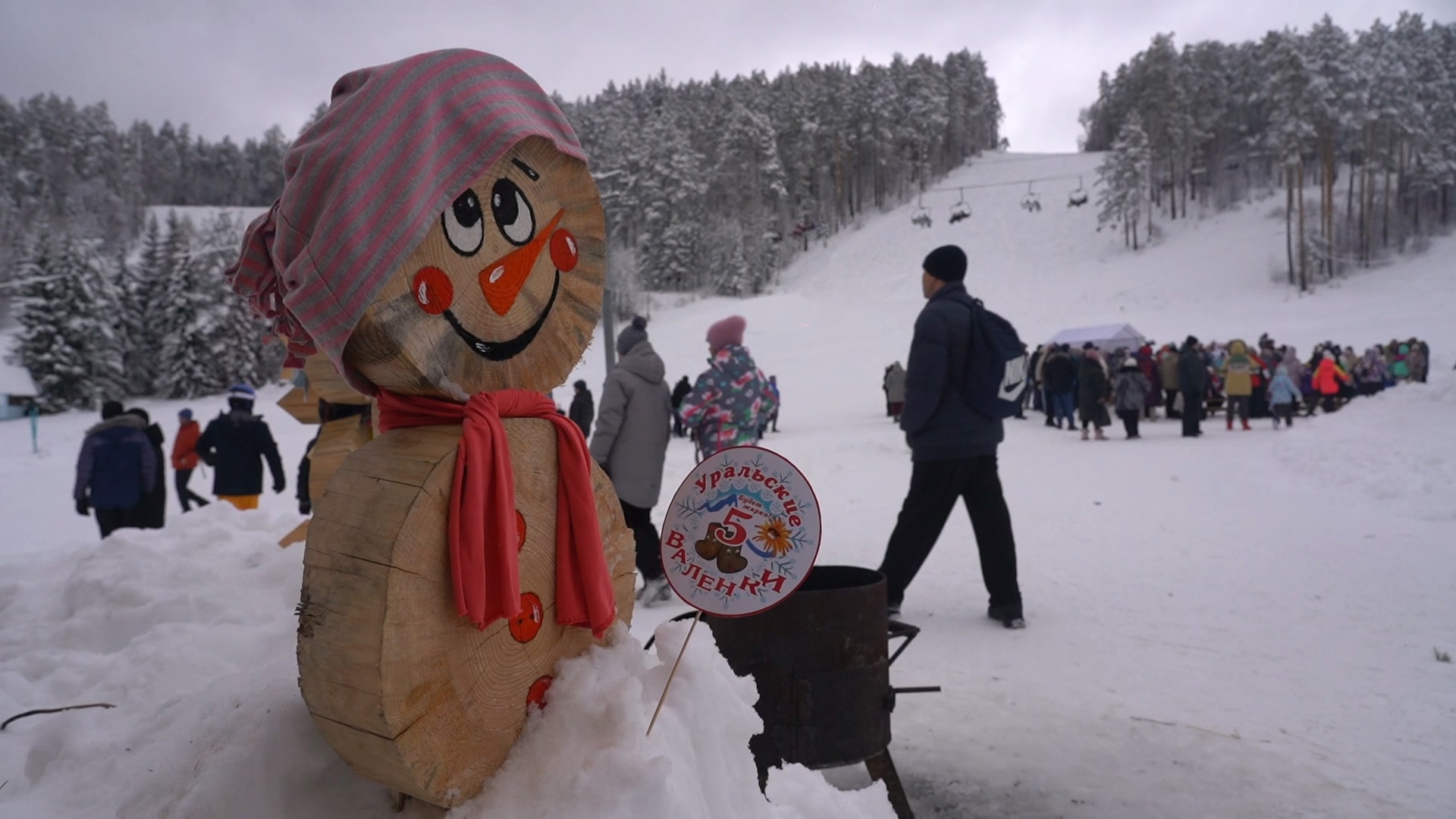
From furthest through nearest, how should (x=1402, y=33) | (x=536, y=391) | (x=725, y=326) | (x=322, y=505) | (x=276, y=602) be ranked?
(x=1402, y=33) < (x=725, y=326) < (x=276, y=602) < (x=536, y=391) < (x=322, y=505)

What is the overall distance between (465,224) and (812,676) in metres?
2.00

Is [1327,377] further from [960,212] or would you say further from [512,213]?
[960,212]

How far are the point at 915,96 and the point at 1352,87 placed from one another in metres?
33.2

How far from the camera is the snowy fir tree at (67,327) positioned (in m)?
33.7

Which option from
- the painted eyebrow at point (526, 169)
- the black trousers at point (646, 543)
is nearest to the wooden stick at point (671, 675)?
the painted eyebrow at point (526, 169)

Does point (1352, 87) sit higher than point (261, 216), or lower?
higher

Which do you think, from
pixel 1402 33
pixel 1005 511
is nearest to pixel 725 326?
pixel 1005 511

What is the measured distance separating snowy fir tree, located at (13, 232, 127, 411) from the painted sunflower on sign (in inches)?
1599

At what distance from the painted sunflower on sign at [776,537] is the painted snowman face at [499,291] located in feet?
2.26

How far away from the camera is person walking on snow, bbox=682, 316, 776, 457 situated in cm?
687

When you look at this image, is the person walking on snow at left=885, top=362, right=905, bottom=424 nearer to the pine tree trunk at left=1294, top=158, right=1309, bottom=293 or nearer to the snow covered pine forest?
the snow covered pine forest

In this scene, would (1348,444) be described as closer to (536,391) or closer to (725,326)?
(725,326)

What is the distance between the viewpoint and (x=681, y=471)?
13.3 m

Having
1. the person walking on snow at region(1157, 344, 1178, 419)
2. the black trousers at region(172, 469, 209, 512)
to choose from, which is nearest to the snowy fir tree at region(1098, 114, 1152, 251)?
the person walking on snow at region(1157, 344, 1178, 419)
